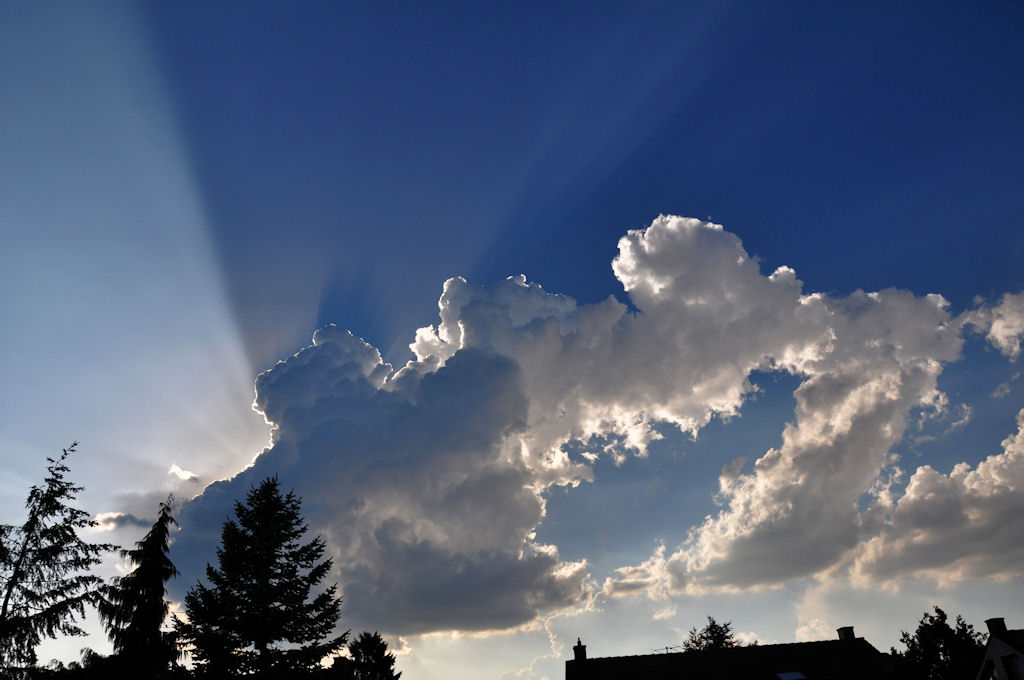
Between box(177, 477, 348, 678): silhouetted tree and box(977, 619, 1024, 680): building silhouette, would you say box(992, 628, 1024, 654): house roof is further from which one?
box(177, 477, 348, 678): silhouetted tree

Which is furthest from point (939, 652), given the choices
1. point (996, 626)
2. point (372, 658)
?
point (372, 658)

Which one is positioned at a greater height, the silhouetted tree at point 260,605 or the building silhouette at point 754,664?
the silhouetted tree at point 260,605

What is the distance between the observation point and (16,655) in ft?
72.2

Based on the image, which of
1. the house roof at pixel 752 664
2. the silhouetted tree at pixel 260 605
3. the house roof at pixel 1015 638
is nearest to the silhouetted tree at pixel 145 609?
the silhouetted tree at pixel 260 605

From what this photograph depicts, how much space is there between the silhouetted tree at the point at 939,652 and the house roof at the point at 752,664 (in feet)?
38.6

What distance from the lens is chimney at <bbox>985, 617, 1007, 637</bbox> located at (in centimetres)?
3559

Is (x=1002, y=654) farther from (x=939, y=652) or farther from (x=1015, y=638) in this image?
(x=939, y=652)

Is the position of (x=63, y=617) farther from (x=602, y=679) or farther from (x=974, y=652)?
(x=974, y=652)

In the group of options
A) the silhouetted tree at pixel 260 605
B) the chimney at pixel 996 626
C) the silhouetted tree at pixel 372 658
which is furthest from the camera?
the silhouetted tree at pixel 372 658

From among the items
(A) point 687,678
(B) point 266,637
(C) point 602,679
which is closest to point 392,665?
(C) point 602,679

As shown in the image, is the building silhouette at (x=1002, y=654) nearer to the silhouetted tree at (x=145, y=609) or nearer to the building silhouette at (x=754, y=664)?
the building silhouette at (x=754, y=664)

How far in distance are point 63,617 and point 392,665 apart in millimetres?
36622

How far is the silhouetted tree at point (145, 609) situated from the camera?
85.7 feet

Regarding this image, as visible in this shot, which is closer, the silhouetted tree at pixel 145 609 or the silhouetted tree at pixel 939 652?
the silhouetted tree at pixel 145 609
